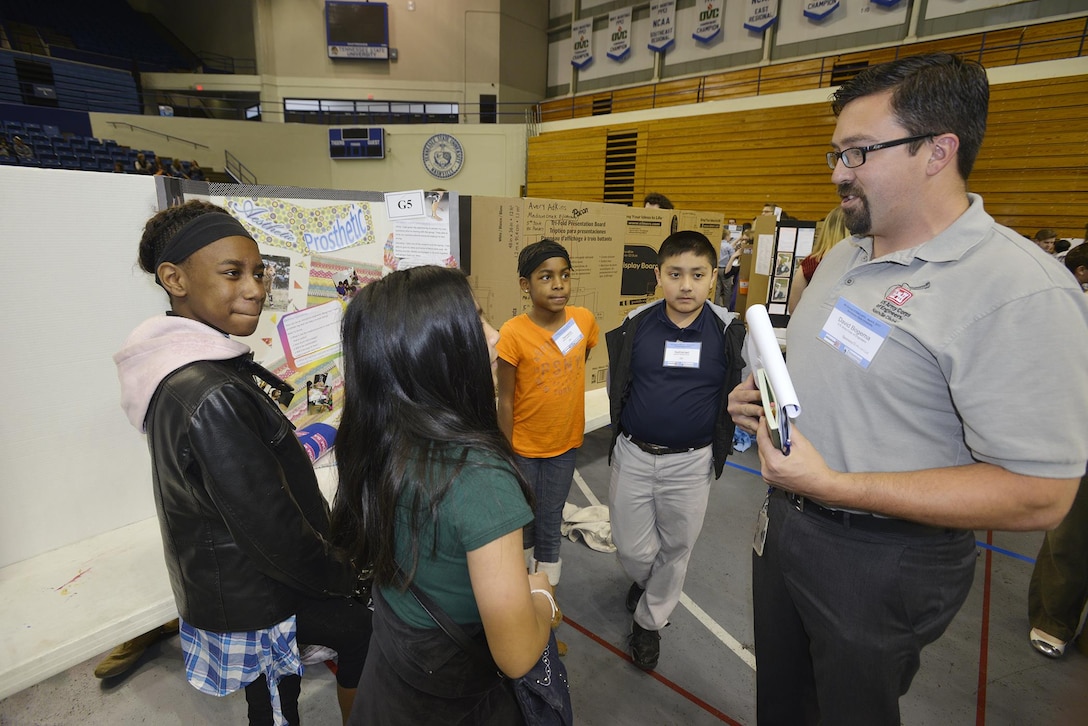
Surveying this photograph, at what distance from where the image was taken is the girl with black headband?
1.08m

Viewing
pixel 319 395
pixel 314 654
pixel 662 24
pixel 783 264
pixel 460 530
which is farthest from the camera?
pixel 662 24

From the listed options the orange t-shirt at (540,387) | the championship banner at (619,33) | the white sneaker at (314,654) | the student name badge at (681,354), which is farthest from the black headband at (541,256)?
the championship banner at (619,33)

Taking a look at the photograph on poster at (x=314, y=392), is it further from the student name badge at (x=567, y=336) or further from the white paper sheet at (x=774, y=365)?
the white paper sheet at (x=774, y=365)

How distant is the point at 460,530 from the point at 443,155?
1392 cm

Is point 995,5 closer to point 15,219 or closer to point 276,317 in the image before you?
point 276,317

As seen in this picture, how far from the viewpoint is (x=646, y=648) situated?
81.2 inches

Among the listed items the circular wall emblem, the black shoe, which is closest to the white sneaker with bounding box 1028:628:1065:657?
the black shoe

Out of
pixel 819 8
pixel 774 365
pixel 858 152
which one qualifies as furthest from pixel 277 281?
pixel 819 8

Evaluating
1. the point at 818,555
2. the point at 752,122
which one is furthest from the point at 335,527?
the point at 752,122

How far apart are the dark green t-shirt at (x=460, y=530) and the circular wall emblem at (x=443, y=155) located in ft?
44.6

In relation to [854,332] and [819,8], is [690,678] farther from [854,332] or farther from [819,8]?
[819,8]

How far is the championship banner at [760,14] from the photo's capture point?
398 inches

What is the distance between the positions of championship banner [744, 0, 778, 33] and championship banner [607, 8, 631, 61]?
3038 millimetres

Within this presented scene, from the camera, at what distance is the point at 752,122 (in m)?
9.38
